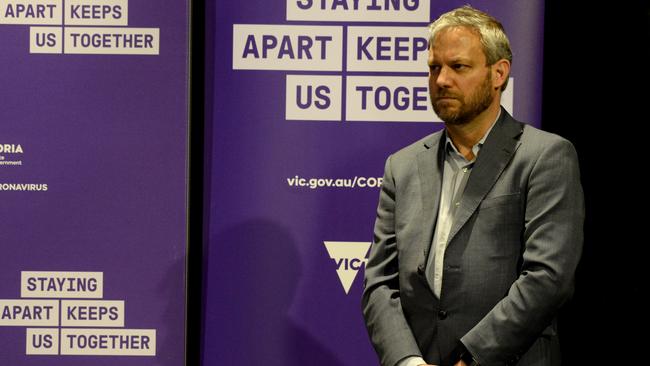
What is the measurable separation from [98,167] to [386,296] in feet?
4.65

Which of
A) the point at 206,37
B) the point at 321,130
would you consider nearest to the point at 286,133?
the point at 321,130

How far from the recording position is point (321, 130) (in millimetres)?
3270

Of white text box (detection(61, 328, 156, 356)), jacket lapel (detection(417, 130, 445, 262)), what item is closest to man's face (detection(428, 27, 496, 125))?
jacket lapel (detection(417, 130, 445, 262))

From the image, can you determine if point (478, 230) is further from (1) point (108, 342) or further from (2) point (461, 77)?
(1) point (108, 342)

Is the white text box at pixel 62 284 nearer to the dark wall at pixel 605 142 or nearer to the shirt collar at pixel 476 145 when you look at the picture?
the shirt collar at pixel 476 145

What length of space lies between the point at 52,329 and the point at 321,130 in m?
1.28

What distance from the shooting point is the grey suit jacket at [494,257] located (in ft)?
6.97

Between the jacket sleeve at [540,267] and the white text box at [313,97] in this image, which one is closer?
the jacket sleeve at [540,267]

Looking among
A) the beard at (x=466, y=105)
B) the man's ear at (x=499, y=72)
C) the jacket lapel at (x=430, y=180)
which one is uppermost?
the man's ear at (x=499, y=72)

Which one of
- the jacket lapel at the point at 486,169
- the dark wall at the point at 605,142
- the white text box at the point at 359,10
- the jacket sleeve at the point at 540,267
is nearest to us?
the jacket sleeve at the point at 540,267

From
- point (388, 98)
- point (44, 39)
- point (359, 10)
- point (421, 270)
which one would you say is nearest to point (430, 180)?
point (421, 270)

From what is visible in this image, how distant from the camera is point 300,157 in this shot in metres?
3.27

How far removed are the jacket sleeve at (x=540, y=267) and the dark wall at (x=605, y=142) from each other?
1428 millimetres

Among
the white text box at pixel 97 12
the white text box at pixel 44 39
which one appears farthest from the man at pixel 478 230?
the white text box at pixel 44 39
